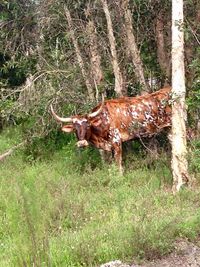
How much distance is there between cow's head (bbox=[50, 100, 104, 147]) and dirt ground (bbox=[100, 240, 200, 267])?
166 inches

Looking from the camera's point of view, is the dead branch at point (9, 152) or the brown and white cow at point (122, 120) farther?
the dead branch at point (9, 152)

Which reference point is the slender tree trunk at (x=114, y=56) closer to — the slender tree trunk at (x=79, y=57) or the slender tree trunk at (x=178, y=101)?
the slender tree trunk at (x=79, y=57)

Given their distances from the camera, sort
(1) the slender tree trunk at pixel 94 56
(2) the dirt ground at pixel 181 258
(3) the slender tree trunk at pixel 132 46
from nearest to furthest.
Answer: (2) the dirt ground at pixel 181 258 → (3) the slender tree trunk at pixel 132 46 → (1) the slender tree trunk at pixel 94 56

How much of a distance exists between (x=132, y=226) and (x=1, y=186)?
11.9 ft

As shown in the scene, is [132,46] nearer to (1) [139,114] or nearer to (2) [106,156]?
(1) [139,114]

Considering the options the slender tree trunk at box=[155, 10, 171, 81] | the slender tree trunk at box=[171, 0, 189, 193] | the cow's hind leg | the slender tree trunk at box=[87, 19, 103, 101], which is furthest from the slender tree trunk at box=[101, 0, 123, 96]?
the slender tree trunk at box=[171, 0, 189, 193]

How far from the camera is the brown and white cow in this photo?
12188 millimetres

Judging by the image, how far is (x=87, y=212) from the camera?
9531 mm

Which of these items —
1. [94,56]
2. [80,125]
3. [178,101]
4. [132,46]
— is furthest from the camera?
[94,56]

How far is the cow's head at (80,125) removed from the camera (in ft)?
39.3

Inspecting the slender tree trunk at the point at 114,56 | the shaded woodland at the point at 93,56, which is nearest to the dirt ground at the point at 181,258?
the shaded woodland at the point at 93,56

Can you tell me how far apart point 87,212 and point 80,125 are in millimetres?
2795

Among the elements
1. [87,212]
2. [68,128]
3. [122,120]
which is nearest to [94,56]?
[122,120]

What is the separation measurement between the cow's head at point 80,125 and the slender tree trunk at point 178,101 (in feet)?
6.06
